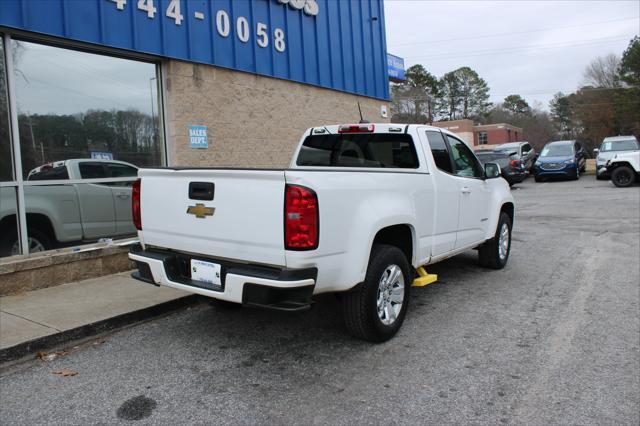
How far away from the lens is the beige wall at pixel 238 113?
7.71m

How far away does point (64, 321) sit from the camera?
15.5 ft

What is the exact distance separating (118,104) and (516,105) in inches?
4035

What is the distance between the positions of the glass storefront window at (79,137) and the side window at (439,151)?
424 cm

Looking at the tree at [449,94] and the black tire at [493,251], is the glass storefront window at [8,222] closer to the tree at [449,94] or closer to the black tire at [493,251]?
the black tire at [493,251]

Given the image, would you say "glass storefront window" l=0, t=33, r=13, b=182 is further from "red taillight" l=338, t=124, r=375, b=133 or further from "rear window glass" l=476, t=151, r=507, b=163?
"rear window glass" l=476, t=151, r=507, b=163

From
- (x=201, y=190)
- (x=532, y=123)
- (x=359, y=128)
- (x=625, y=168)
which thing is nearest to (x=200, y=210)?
(x=201, y=190)

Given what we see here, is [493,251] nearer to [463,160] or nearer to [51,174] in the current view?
[463,160]

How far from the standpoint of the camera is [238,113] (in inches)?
343

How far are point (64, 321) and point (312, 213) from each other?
9.48 ft

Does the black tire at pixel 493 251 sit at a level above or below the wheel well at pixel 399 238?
below

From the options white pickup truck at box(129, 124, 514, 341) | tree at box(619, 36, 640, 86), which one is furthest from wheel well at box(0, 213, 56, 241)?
tree at box(619, 36, 640, 86)

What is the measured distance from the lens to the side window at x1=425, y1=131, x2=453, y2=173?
A: 5.24 metres

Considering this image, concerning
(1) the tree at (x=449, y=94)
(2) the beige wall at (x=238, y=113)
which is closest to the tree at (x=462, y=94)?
(1) the tree at (x=449, y=94)

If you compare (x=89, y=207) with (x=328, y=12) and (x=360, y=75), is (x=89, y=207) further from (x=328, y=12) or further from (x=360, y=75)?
(x=360, y=75)
